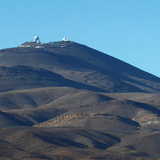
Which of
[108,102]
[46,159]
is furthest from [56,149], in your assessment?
[108,102]

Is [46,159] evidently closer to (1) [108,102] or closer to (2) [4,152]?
(2) [4,152]

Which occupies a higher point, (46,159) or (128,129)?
(128,129)

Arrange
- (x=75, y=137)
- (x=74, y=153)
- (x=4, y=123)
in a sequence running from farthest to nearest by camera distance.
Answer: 1. (x=4, y=123)
2. (x=75, y=137)
3. (x=74, y=153)

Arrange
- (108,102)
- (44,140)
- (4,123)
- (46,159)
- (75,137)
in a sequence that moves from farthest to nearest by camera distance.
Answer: (108,102) < (4,123) < (75,137) < (44,140) < (46,159)

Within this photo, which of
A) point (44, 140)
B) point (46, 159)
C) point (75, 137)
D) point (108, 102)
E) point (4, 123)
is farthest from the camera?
point (108, 102)

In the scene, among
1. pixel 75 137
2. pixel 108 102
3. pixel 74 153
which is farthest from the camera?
pixel 108 102

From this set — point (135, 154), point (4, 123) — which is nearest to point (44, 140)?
point (135, 154)

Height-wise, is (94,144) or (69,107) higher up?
(69,107)

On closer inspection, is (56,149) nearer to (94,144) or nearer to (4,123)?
(94,144)

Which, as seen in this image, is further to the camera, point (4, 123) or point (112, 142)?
point (4, 123)
